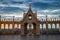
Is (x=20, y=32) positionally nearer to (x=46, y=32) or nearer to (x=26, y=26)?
(x=26, y=26)

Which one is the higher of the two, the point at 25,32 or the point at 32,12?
the point at 32,12

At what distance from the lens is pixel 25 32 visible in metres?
88.4

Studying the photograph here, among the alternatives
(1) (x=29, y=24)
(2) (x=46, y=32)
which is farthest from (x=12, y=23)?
(2) (x=46, y=32)

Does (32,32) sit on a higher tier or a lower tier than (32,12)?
lower

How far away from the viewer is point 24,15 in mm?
87312

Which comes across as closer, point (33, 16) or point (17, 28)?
point (33, 16)

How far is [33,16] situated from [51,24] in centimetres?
1000

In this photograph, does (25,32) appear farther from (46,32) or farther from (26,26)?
(46,32)

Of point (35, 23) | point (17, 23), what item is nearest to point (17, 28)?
point (17, 23)

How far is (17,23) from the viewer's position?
89.4 meters

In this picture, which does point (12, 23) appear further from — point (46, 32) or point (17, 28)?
point (46, 32)

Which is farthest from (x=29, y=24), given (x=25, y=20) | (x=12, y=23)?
(x=12, y=23)

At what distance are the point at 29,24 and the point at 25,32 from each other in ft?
16.0

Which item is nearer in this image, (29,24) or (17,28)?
(29,24)
